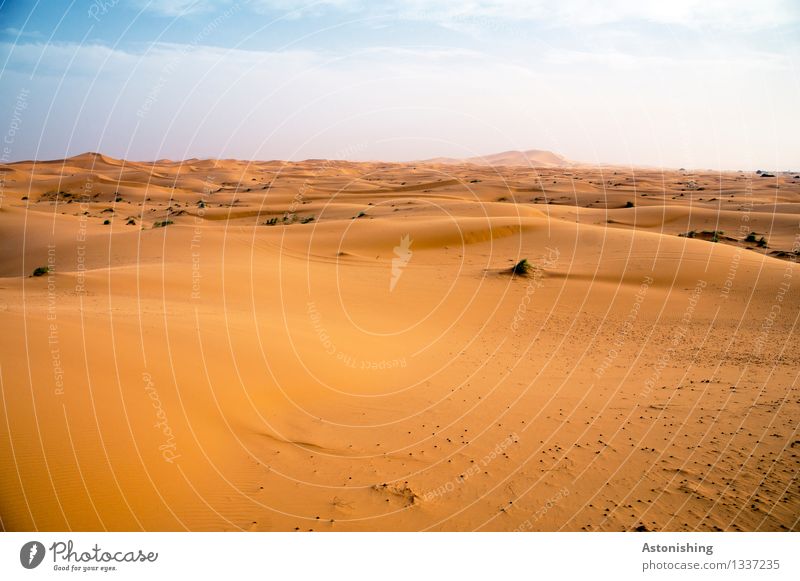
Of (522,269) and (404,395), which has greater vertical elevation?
(522,269)

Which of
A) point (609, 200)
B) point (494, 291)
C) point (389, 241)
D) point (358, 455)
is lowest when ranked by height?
point (358, 455)

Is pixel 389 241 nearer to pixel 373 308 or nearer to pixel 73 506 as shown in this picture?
pixel 373 308

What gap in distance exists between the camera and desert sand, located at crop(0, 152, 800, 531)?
5.35m

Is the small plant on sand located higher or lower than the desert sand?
higher

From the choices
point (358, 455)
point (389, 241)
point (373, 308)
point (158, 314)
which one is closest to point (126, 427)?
point (358, 455)

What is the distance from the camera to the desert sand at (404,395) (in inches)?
211

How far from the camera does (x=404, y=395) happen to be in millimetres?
8711

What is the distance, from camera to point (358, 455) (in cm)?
666

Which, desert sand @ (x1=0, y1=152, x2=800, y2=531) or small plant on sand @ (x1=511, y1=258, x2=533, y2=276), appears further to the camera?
small plant on sand @ (x1=511, y1=258, x2=533, y2=276)

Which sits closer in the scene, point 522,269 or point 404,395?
point 404,395

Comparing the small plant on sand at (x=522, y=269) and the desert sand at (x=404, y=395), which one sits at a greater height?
the small plant on sand at (x=522, y=269)

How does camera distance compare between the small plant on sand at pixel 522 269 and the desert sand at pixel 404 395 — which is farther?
the small plant on sand at pixel 522 269

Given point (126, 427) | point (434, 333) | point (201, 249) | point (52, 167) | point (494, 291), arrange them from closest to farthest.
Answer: point (126, 427), point (434, 333), point (494, 291), point (201, 249), point (52, 167)

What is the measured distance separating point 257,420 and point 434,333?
623 centimetres
